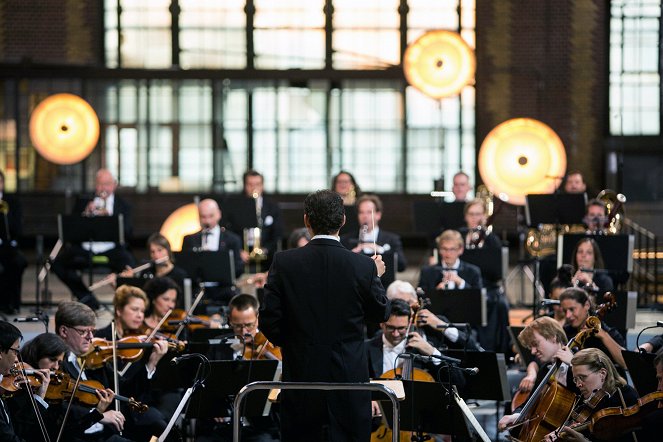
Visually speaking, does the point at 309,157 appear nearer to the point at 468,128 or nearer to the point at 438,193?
the point at 468,128

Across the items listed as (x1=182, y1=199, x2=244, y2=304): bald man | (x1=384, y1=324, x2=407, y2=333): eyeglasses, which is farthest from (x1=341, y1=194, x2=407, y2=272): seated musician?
(x1=384, y1=324, x2=407, y2=333): eyeglasses

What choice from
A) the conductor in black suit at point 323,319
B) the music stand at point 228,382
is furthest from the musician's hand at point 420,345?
the conductor in black suit at point 323,319

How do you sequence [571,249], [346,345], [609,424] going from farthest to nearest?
[571,249]
[609,424]
[346,345]

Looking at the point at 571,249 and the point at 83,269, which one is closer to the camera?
the point at 571,249

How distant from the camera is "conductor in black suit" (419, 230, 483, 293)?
10.3 metres

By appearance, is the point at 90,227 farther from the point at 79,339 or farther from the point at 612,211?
the point at 612,211

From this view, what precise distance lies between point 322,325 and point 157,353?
2678 millimetres

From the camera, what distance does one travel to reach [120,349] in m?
8.20

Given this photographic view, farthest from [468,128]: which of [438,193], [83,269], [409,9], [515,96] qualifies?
[83,269]

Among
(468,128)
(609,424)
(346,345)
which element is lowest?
(609,424)

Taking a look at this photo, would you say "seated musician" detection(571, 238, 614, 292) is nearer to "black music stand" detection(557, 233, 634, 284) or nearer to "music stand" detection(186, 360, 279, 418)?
"black music stand" detection(557, 233, 634, 284)

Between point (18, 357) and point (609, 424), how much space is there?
10.8 feet

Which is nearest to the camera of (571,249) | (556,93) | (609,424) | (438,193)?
(609,424)

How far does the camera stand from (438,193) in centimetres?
1273
